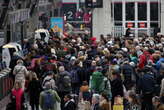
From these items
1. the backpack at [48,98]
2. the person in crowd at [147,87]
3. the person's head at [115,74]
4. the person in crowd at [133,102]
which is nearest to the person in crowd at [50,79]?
the backpack at [48,98]

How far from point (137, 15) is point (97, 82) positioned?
28.9 m

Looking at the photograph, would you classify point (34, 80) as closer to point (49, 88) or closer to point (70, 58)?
point (49, 88)

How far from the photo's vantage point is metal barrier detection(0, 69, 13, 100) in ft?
82.1

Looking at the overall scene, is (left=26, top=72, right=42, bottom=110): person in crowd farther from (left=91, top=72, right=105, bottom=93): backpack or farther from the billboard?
the billboard

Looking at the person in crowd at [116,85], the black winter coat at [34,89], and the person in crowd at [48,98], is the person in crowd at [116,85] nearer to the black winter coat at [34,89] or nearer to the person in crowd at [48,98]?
the black winter coat at [34,89]

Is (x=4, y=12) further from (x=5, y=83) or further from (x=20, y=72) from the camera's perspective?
(x=20, y=72)

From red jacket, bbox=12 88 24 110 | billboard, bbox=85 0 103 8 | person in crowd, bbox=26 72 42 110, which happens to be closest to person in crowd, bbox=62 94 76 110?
red jacket, bbox=12 88 24 110

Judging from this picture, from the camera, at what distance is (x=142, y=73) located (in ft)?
70.8

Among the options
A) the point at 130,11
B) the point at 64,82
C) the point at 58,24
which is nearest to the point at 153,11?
the point at 130,11

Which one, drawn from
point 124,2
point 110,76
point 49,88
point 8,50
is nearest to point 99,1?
point 124,2

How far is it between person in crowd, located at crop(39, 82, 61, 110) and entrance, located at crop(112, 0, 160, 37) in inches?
1179

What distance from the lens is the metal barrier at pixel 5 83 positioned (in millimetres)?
25025

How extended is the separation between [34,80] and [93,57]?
19.4ft

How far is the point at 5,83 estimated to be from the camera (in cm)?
2552
